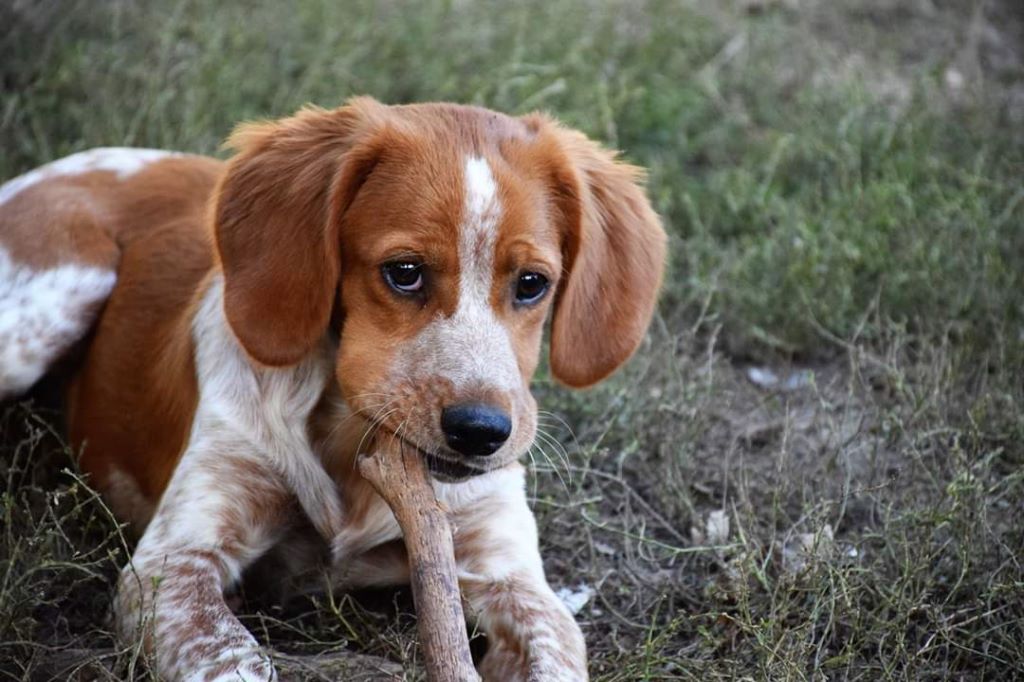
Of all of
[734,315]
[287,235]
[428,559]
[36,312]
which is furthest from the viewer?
[734,315]

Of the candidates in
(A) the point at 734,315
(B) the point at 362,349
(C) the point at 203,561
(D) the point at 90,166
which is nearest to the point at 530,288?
(B) the point at 362,349

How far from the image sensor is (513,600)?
A: 10.5 feet

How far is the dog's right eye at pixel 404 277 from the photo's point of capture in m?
3.02

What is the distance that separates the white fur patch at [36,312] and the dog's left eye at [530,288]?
1394mm

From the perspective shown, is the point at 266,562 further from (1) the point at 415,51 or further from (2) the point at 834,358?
(1) the point at 415,51

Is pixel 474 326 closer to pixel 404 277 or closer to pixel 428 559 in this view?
pixel 404 277

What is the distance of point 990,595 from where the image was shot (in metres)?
3.35

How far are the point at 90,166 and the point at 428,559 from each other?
6.78 feet

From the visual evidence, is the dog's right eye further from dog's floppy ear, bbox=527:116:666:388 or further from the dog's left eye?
dog's floppy ear, bbox=527:116:666:388

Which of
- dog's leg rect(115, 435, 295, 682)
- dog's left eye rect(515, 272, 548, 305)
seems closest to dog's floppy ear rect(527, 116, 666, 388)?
dog's left eye rect(515, 272, 548, 305)

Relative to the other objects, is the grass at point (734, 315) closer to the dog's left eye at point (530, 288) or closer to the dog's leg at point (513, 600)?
the dog's leg at point (513, 600)

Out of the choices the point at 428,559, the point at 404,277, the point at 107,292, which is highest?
the point at 404,277

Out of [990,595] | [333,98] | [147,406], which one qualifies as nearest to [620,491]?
[990,595]

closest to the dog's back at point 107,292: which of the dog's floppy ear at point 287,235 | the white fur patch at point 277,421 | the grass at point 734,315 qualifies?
the grass at point 734,315
